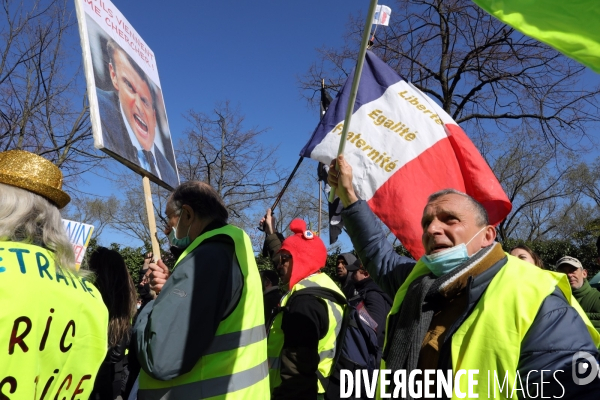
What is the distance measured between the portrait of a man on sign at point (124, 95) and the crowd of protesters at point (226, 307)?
56 centimetres

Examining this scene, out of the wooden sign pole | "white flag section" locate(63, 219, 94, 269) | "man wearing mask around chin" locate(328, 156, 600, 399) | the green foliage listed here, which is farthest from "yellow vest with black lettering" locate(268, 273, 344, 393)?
the green foliage

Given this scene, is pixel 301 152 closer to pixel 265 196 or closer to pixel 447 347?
pixel 447 347

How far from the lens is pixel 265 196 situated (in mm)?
20094

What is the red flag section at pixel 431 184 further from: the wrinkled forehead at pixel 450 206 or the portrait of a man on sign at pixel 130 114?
the portrait of a man on sign at pixel 130 114

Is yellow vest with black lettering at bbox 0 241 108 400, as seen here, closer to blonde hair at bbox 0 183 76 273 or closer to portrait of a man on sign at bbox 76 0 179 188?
blonde hair at bbox 0 183 76 273

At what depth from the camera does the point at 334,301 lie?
3607 millimetres

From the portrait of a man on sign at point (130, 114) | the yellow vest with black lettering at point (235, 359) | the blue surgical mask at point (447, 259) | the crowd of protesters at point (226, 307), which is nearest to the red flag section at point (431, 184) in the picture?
the crowd of protesters at point (226, 307)

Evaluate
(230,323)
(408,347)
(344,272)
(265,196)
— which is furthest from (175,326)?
(265,196)

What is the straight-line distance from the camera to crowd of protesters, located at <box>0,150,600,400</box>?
1660 mm

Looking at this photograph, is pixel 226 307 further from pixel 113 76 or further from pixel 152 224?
pixel 113 76

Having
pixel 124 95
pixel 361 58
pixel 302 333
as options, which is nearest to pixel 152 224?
pixel 124 95

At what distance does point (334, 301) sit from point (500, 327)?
73.1 inches

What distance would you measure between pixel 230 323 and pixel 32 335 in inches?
36.3

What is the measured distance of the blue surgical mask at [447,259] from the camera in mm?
2223
